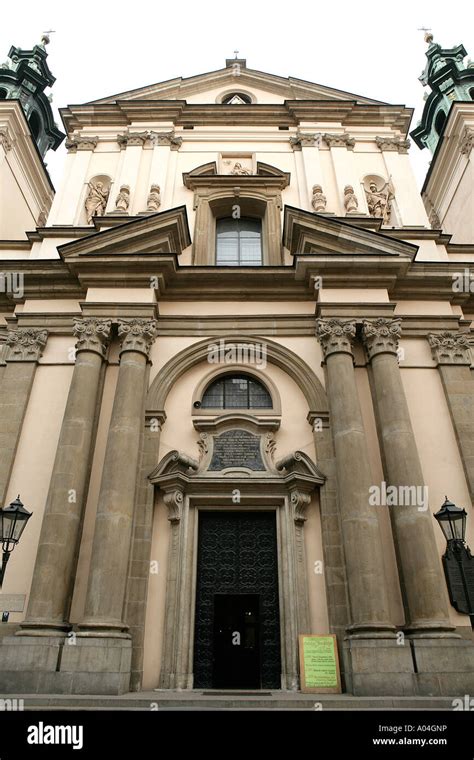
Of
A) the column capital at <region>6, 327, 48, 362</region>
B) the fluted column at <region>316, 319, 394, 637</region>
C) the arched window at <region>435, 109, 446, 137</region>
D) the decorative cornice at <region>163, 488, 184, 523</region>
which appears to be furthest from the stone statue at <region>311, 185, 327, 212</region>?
the arched window at <region>435, 109, 446, 137</region>

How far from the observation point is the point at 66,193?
693 inches

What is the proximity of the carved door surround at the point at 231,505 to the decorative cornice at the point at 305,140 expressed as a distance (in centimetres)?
1088

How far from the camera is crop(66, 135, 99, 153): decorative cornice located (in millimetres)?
18969

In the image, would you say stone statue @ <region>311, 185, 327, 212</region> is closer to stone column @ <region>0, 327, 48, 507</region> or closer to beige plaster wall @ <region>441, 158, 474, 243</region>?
beige plaster wall @ <region>441, 158, 474, 243</region>

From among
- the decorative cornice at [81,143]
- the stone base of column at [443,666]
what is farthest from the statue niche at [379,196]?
the stone base of column at [443,666]

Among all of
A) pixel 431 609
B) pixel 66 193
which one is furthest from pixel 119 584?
pixel 66 193

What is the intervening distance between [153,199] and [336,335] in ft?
24.9

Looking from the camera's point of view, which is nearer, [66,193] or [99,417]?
[99,417]

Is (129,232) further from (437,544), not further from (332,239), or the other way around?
(437,544)

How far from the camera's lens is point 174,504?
1187cm

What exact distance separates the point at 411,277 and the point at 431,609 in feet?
27.4

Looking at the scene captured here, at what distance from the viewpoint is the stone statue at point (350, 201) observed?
1659 cm

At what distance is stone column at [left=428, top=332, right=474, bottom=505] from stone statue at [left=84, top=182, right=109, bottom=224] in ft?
35.1
